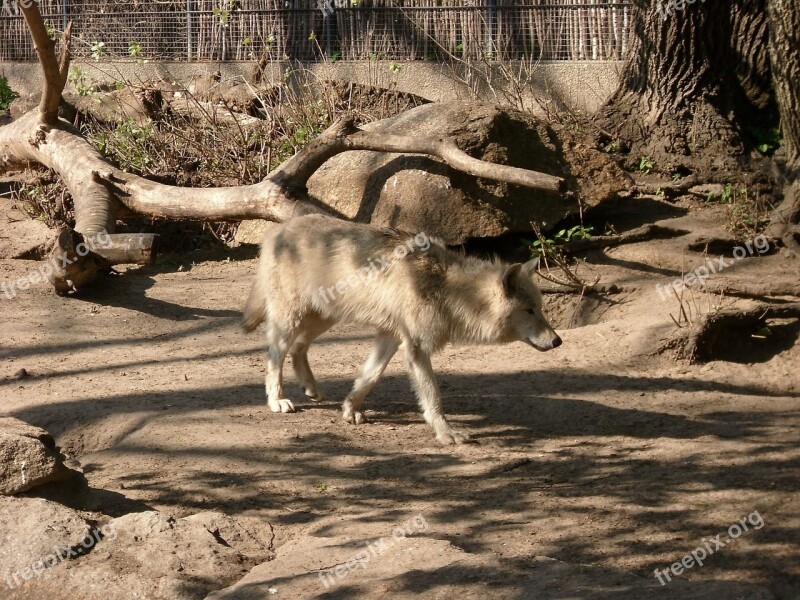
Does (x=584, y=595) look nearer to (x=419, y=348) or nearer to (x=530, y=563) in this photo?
(x=530, y=563)

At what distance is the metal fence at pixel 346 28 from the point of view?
45.3ft

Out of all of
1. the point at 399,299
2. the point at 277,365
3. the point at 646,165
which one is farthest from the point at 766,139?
the point at 277,365

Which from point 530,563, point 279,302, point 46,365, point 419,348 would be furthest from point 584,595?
point 46,365

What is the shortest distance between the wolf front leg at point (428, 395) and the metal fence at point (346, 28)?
744cm

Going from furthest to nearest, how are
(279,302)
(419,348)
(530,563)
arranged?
(279,302) < (419,348) < (530,563)

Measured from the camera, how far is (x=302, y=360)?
7105 mm

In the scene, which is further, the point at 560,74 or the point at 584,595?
the point at 560,74

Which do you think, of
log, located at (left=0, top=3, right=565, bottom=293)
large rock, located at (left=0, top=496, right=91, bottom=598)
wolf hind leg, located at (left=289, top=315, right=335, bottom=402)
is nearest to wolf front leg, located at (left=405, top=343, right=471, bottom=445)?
wolf hind leg, located at (left=289, top=315, right=335, bottom=402)

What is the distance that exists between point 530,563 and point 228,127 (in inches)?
364

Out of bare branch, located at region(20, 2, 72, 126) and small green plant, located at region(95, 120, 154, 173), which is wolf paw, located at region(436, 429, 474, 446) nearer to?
bare branch, located at region(20, 2, 72, 126)

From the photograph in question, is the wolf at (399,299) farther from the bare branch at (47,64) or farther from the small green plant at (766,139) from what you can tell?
the small green plant at (766,139)

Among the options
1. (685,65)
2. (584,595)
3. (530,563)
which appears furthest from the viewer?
(685,65)

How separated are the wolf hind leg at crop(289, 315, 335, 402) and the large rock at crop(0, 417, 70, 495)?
91.2 inches

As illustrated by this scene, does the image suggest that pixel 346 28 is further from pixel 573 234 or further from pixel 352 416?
pixel 352 416
